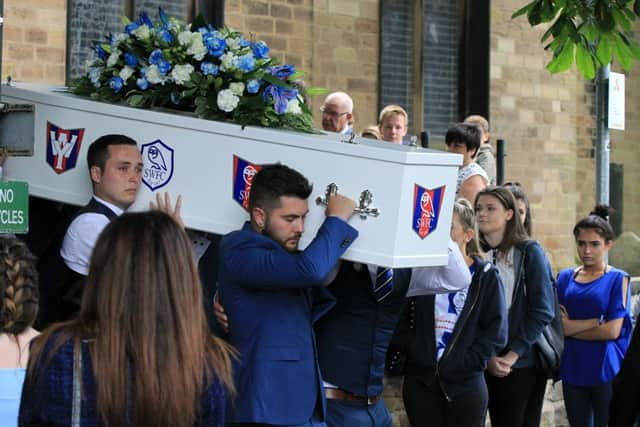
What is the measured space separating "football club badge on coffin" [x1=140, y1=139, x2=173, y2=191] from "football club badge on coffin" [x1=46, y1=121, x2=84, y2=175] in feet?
1.15

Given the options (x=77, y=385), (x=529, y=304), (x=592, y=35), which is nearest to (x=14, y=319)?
(x=77, y=385)

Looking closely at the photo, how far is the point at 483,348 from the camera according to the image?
22.3 ft

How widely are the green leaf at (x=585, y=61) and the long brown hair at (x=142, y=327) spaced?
5.18m

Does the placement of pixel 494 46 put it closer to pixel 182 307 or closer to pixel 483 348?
pixel 483 348

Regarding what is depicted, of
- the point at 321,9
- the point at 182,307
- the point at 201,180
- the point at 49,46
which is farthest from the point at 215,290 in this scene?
the point at 321,9

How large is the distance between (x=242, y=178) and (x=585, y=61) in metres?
3.21

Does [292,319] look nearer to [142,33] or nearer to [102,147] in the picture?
[102,147]

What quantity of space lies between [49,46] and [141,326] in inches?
317

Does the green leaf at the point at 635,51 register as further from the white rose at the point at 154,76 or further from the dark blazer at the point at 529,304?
the white rose at the point at 154,76

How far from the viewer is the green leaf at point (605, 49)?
803cm

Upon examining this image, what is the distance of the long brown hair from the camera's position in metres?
3.30

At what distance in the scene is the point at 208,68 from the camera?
5875 millimetres

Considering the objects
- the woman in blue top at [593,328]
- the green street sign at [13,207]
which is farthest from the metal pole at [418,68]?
the green street sign at [13,207]

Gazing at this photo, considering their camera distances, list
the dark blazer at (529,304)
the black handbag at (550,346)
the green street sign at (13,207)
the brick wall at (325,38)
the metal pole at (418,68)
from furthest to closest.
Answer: the metal pole at (418,68), the brick wall at (325,38), the black handbag at (550,346), the dark blazer at (529,304), the green street sign at (13,207)
